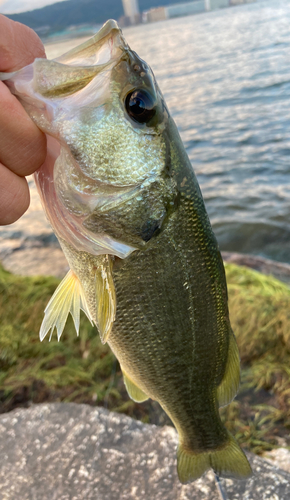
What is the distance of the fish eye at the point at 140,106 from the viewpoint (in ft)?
4.44

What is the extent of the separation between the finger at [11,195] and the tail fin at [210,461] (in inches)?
66.7

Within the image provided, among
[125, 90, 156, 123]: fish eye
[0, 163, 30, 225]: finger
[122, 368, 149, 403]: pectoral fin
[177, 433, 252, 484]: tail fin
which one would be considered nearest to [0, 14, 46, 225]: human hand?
[0, 163, 30, 225]: finger

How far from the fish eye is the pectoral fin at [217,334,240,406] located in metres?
1.16

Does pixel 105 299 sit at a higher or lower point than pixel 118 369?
higher

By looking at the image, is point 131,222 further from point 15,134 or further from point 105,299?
point 15,134

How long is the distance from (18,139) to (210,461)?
1.98 meters

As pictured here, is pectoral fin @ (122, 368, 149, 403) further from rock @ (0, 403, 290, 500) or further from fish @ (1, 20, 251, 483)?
rock @ (0, 403, 290, 500)

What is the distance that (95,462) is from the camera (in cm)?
260

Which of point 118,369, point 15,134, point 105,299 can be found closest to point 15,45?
point 15,134

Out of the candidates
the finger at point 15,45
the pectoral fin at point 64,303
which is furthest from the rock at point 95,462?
the finger at point 15,45

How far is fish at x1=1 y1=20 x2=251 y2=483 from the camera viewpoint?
1.27 meters

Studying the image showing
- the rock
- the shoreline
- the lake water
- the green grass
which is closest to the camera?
the rock

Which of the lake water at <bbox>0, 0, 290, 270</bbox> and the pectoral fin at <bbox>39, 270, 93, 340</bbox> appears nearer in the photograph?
the pectoral fin at <bbox>39, 270, 93, 340</bbox>

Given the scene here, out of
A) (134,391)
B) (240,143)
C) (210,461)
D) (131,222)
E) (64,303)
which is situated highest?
(131,222)
